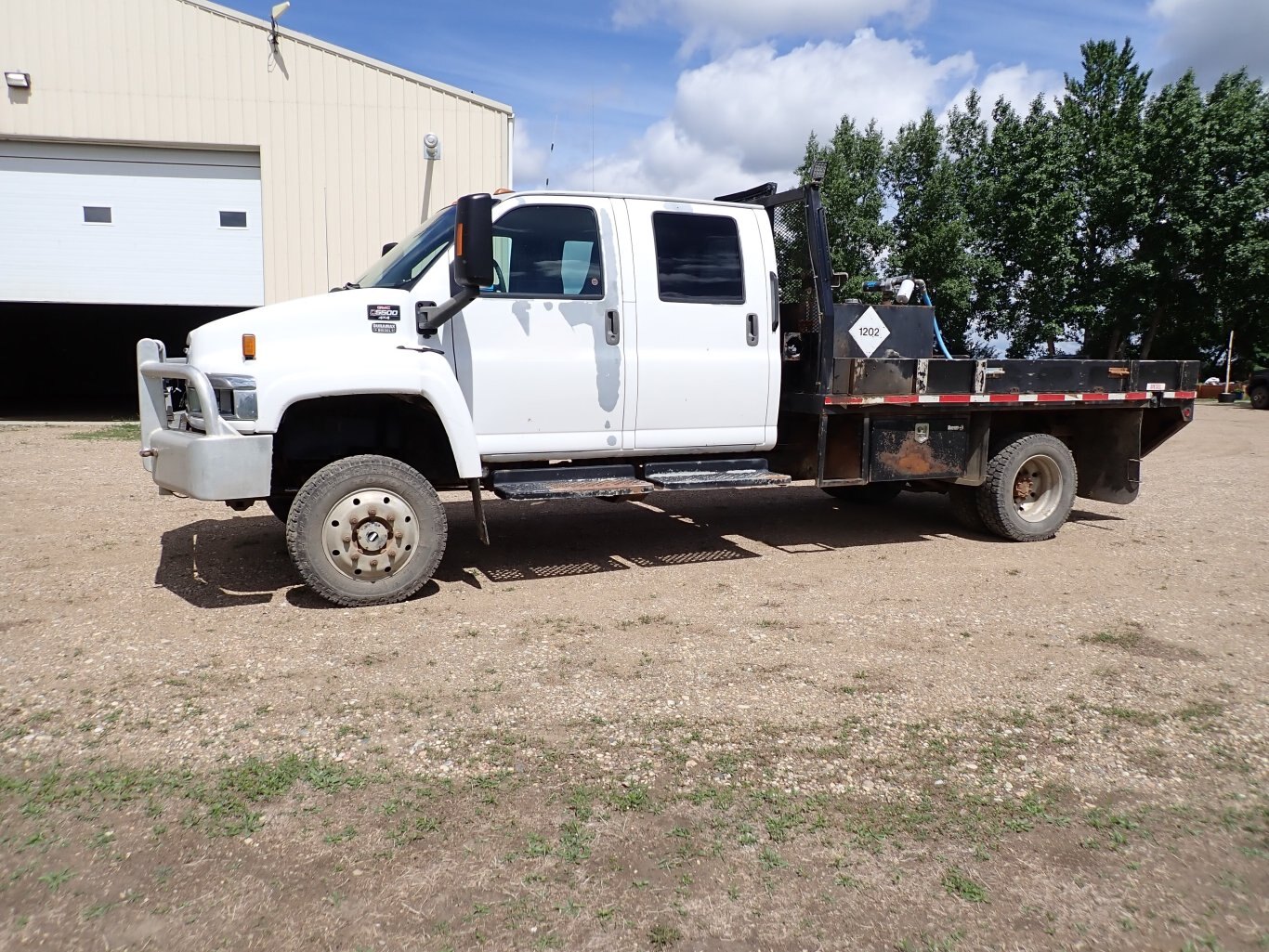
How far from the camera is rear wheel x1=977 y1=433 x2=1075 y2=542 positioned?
302 inches

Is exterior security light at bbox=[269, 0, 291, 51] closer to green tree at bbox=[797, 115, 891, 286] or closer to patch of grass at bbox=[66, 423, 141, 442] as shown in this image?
patch of grass at bbox=[66, 423, 141, 442]

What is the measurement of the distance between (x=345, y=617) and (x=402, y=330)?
1.69 m

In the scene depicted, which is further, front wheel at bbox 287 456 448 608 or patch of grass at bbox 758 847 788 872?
front wheel at bbox 287 456 448 608

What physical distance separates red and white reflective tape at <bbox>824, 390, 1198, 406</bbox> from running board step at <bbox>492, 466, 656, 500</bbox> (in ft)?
5.15

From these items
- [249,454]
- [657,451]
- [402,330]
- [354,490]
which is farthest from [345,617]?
[657,451]

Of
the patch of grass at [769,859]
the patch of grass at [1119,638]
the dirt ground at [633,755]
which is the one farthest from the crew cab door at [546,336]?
the patch of grass at [769,859]

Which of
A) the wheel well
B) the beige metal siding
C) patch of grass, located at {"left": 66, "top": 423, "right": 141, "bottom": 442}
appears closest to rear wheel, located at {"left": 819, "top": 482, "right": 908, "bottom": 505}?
the wheel well

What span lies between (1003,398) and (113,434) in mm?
13829

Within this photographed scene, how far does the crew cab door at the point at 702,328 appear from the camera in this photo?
246 inches

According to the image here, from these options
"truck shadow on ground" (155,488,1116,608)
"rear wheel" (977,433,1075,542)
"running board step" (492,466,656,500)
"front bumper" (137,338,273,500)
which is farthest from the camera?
"rear wheel" (977,433,1075,542)

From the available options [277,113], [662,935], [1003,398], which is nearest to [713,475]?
[1003,398]

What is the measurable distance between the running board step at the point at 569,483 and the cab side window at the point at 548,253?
1.14 metres

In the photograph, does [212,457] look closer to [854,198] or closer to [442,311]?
[442,311]

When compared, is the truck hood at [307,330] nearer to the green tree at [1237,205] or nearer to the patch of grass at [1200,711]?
the patch of grass at [1200,711]
